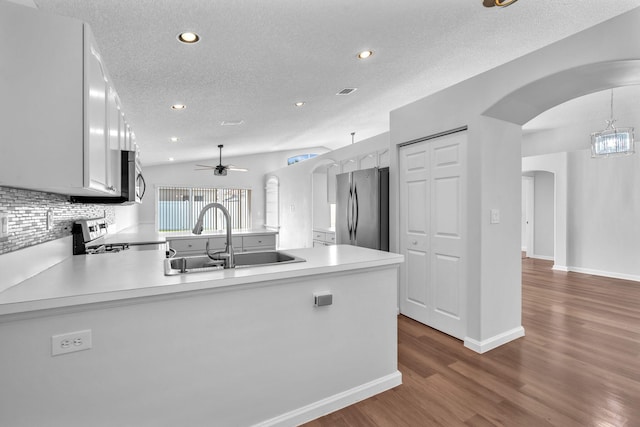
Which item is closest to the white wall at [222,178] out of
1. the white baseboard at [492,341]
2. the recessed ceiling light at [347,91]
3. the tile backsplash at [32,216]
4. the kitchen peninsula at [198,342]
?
the recessed ceiling light at [347,91]

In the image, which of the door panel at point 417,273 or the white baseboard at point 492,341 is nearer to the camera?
the white baseboard at point 492,341

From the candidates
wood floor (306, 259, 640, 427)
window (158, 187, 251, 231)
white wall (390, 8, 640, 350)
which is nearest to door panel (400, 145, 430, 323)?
wood floor (306, 259, 640, 427)

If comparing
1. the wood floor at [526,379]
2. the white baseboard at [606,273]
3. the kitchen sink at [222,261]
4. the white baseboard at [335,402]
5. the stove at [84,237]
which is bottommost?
the wood floor at [526,379]

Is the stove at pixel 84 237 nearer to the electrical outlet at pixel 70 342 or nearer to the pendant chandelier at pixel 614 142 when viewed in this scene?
the electrical outlet at pixel 70 342

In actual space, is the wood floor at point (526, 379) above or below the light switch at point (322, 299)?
below

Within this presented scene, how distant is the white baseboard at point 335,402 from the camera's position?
1.76m

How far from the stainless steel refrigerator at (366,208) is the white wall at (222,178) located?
5275 millimetres

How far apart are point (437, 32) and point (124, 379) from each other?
3.02 m

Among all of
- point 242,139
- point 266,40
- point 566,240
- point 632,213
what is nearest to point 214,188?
point 242,139

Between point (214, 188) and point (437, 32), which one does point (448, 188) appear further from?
point (214, 188)

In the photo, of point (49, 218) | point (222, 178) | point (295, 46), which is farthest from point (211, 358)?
point (222, 178)

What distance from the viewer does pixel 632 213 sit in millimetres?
5293

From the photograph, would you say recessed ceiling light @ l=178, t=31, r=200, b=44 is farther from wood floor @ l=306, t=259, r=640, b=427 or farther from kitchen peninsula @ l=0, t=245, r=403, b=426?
wood floor @ l=306, t=259, r=640, b=427

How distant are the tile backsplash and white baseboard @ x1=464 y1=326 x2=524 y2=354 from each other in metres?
3.17
